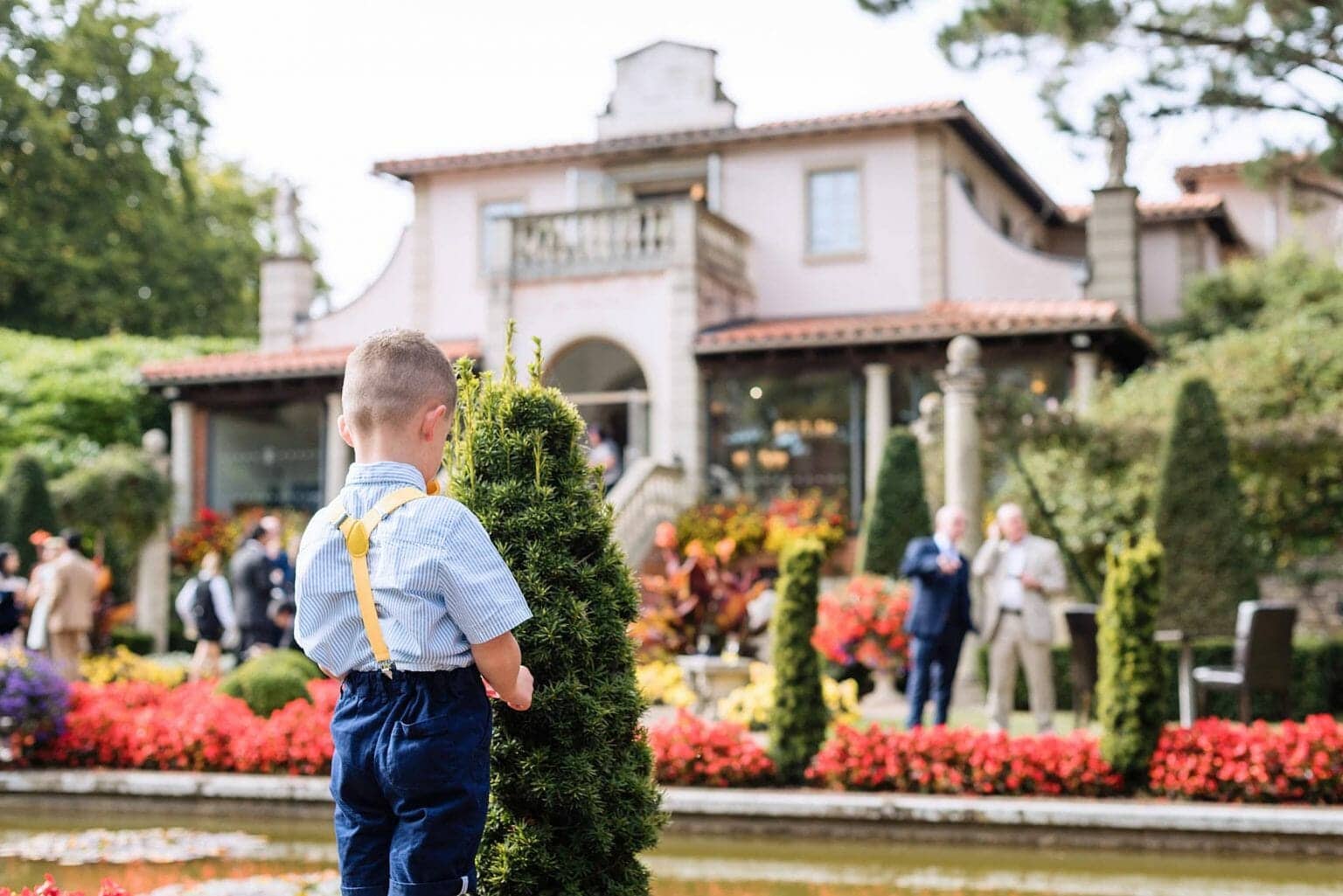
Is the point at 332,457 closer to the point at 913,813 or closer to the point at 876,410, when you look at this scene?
the point at 876,410

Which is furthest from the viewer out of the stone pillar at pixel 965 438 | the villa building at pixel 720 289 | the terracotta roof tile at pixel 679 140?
the terracotta roof tile at pixel 679 140

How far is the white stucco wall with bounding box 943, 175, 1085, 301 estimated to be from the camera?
76.8ft

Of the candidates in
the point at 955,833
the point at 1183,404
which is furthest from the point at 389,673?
the point at 1183,404

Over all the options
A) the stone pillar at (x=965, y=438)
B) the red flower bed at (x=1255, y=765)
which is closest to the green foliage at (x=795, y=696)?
the red flower bed at (x=1255, y=765)

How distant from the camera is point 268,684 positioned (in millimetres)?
10828

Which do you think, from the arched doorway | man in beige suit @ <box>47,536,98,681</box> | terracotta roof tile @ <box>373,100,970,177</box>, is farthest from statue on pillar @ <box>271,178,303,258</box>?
man in beige suit @ <box>47,536,98,681</box>

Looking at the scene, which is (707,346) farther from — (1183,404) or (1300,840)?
(1300,840)

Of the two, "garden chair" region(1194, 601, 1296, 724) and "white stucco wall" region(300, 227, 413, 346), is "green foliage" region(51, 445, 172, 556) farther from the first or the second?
"garden chair" region(1194, 601, 1296, 724)

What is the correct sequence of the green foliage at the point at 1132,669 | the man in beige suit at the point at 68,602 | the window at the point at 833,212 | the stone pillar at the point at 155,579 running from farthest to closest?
the window at the point at 833,212 → the stone pillar at the point at 155,579 → the man in beige suit at the point at 68,602 → the green foliage at the point at 1132,669

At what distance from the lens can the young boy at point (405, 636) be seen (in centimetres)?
334

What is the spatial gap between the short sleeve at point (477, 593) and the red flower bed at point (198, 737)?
6295 millimetres

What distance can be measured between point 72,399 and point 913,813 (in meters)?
22.5

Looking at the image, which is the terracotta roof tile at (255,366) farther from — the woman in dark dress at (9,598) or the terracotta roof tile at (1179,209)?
the terracotta roof tile at (1179,209)

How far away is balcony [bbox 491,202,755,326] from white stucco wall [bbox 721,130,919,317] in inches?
47.8
